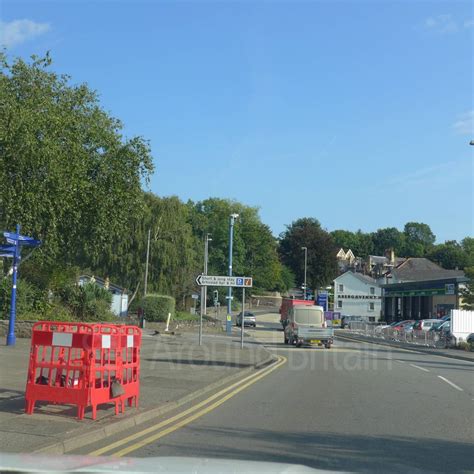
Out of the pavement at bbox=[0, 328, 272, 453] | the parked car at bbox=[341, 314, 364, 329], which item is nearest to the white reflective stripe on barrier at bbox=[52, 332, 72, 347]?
the pavement at bbox=[0, 328, 272, 453]

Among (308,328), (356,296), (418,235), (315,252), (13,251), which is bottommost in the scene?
(308,328)

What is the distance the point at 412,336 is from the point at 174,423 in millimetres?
34149

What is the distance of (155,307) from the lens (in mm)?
45688

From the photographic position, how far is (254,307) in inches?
4557

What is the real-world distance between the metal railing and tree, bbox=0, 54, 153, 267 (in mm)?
21204

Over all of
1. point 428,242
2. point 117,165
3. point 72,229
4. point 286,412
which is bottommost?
point 286,412

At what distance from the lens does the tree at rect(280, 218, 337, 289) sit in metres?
101

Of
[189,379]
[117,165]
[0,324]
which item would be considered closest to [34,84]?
[117,165]

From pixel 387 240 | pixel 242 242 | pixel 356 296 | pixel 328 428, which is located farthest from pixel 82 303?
pixel 387 240

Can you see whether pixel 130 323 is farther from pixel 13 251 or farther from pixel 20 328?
pixel 13 251

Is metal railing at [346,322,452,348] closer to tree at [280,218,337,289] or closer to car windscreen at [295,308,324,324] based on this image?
car windscreen at [295,308,324,324]

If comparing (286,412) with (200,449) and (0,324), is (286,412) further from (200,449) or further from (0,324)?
(0,324)

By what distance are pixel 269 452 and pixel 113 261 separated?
49650 mm

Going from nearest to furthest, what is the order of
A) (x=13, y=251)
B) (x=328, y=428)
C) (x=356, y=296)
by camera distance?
(x=328, y=428), (x=13, y=251), (x=356, y=296)
